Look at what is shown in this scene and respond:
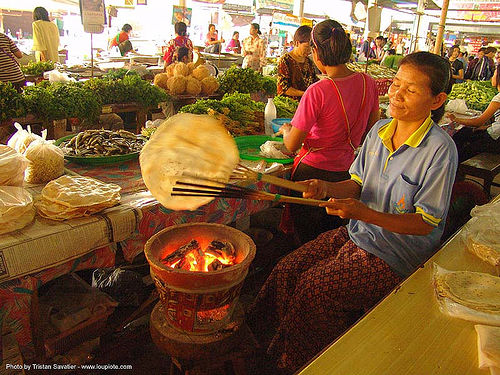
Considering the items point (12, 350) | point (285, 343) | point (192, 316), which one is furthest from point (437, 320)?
point (12, 350)

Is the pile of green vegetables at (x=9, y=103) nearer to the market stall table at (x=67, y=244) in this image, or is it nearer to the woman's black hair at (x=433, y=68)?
the market stall table at (x=67, y=244)

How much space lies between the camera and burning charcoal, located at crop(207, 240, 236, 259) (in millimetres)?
2064

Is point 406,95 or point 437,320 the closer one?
point 437,320

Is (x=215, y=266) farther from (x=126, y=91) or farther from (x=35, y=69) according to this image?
(x=35, y=69)

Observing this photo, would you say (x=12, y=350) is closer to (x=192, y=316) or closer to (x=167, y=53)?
(x=192, y=316)

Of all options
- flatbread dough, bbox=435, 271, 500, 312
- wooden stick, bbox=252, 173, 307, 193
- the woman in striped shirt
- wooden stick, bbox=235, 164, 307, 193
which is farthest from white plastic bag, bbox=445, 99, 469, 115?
the woman in striped shirt

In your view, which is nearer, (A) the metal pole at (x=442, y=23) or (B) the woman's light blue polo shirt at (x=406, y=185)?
(B) the woman's light blue polo shirt at (x=406, y=185)

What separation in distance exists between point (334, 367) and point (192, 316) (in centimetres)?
89

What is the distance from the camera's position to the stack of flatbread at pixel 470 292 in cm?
145

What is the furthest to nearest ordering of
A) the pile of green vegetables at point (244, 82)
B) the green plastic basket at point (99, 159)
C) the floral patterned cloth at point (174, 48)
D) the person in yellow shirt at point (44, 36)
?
1. the person in yellow shirt at point (44, 36)
2. the floral patterned cloth at point (174, 48)
3. the pile of green vegetables at point (244, 82)
4. the green plastic basket at point (99, 159)

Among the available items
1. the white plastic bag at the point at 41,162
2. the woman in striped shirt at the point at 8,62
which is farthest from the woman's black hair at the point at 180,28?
the white plastic bag at the point at 41,162

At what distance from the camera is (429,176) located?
1.86m

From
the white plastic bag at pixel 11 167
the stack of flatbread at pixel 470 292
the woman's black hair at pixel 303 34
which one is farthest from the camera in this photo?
the woman's black hair at pixel 303 34

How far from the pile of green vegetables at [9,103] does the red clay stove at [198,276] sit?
2675 mm
